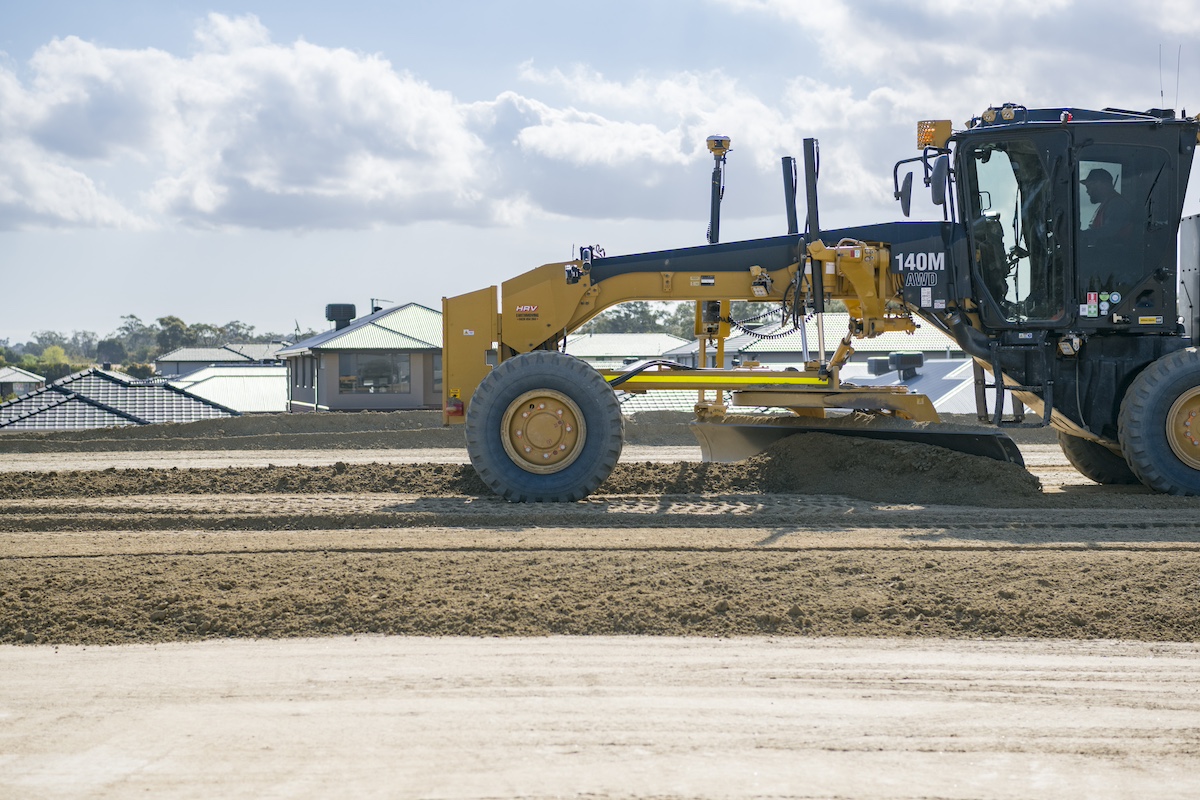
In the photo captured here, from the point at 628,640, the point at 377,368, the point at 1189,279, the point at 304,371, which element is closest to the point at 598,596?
the point at 628,640

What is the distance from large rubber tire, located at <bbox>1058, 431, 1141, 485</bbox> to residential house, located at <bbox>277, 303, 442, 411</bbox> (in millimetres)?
21383

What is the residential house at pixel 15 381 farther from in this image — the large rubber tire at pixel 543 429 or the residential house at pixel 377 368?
the large rubber tire at pixel 543 429

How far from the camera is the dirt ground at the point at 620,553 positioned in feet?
19.3

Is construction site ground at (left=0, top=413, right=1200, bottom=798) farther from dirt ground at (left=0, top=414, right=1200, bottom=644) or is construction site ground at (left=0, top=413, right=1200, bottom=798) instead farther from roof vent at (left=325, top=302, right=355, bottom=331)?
roof vent at (left=325, top=302, right=355, bottom=331)

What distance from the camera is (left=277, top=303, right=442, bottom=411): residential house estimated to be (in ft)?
103

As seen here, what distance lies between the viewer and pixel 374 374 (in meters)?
31.8

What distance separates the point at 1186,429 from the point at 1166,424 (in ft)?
0.69

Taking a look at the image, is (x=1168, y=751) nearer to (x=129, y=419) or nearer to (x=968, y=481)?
(x=968, y=481)

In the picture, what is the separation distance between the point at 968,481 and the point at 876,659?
5189 mm

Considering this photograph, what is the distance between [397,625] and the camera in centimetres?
583

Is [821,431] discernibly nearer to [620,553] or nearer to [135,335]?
[620,553]

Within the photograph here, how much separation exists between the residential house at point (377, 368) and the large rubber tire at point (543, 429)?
2133cm

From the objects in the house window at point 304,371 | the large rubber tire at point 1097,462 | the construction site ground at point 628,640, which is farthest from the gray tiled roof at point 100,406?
the large rubber tire at point 1097,462

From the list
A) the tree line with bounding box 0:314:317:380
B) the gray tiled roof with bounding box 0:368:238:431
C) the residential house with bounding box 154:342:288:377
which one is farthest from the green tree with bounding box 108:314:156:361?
the gray tiled roof with bounding box 0:368:238:431
